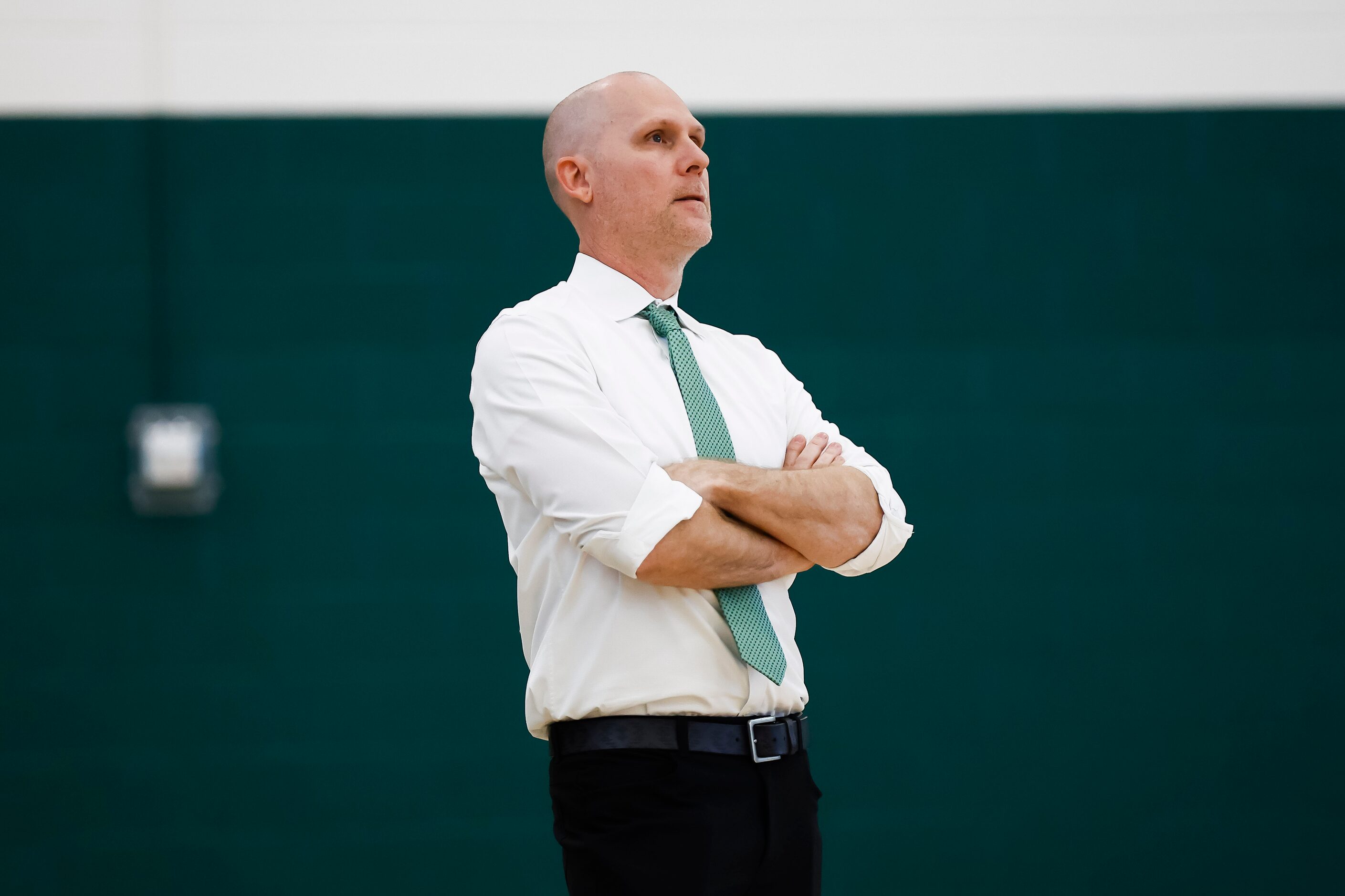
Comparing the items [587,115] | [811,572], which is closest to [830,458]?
[587,115]

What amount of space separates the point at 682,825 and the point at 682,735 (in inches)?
4.2

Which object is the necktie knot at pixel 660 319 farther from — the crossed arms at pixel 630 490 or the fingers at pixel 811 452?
the fingers at pixel 811 452

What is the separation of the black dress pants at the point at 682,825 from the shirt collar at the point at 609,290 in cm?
63

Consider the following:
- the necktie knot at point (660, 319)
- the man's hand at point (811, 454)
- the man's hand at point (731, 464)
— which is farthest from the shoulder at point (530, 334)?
the man's hand at point (811, 454)

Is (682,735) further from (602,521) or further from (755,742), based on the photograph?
(602,521)

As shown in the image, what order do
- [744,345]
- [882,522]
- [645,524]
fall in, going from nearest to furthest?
[645,524] < [882,522] < [744,345]

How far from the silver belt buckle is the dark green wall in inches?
55.7

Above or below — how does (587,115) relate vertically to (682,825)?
above

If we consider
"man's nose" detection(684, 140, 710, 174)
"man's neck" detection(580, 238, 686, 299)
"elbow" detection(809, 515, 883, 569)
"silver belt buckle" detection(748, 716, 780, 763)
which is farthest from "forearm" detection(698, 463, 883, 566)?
"man's nose" detection(684, 140, 710, 174)

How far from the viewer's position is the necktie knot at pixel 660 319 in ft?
5.37

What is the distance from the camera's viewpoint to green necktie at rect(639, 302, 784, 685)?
56.0 inches

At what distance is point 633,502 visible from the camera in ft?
4.47

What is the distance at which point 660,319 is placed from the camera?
164 centimetres

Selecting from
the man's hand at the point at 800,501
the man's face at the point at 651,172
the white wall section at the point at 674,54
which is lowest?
the man's hand at the point at 800,501
